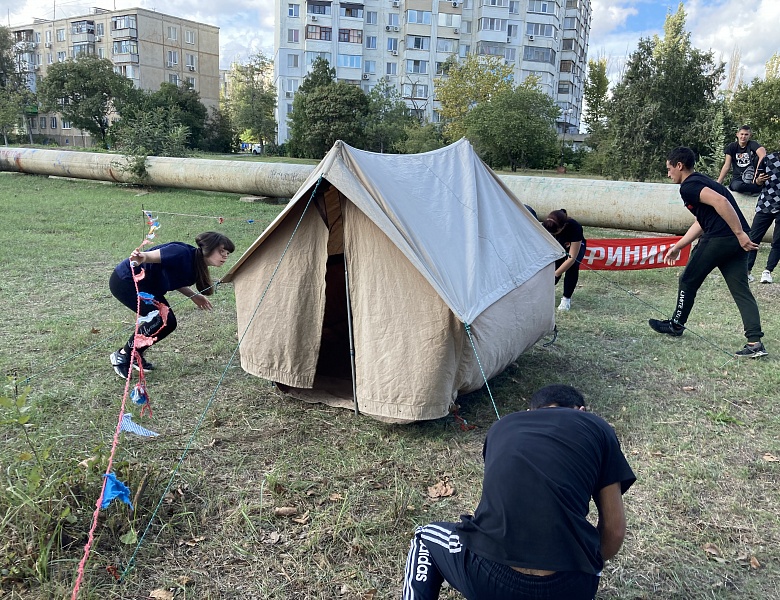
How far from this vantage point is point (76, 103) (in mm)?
42219

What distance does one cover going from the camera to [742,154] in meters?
8.99

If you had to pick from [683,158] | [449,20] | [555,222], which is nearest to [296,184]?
[555,222]

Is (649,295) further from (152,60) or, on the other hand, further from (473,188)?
(152,60)

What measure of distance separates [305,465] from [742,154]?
8.41 m

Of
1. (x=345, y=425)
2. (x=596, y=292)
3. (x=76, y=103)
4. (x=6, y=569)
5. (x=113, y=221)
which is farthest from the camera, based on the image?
(x=76, y=103)

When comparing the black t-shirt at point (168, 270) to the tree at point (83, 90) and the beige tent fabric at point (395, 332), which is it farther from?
the tree at point (83, 90)

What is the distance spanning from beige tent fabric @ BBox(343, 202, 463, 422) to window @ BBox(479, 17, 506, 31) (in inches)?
2154

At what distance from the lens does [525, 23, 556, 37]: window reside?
53.8 metres

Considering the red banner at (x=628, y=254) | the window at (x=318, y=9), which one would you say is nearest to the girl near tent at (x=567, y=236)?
the red banner at (x=628, y=254)

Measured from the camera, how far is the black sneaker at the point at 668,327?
6.32 metres

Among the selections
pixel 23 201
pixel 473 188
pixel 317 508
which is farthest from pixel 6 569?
pixel 23 201

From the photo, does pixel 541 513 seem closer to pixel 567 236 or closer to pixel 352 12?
pixel 567 236

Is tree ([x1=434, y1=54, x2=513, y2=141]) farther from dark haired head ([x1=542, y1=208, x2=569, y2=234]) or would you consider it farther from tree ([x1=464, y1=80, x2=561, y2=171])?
dark haired head ([x1=542, y1=208, x2=569, y2=234])

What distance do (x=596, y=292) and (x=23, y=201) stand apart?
12.8m
